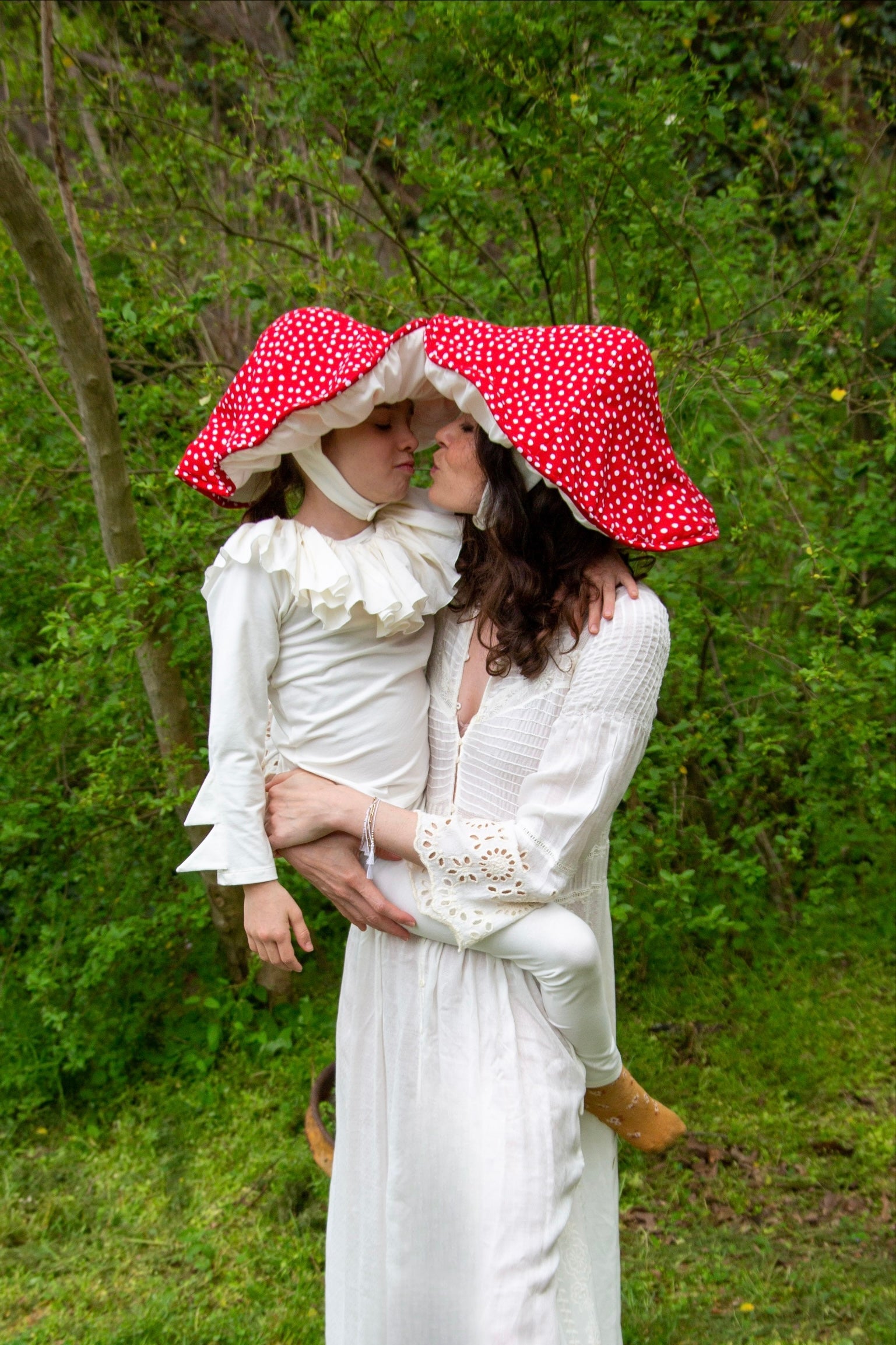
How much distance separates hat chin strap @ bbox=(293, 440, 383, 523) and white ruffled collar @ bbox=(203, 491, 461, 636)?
0.16 ft

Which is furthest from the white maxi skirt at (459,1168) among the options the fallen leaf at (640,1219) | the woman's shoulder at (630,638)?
the fallen leaf at (640,1219)

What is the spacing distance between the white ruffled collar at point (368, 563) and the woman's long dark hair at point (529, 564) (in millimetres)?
133

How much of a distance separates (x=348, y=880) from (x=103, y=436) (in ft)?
6.00

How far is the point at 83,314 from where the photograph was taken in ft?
10.3

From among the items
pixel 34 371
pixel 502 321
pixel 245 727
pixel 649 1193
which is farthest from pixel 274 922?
pixel 502 321

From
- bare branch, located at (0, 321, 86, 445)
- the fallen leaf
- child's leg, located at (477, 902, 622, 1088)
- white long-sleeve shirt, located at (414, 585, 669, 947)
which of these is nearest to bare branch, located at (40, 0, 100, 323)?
bare branch, located at (0, 321, 86, 445)

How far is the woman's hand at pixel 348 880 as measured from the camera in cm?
201

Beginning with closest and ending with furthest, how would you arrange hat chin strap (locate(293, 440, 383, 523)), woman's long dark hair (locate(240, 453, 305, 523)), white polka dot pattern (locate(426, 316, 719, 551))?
1. white polka dot pattern (locate(426, 316, 719, 551))
2. hat chin strap (locate(293, 440, 383, 523))
3. woman's long dark hair (locate(240, 453, 305, 523))

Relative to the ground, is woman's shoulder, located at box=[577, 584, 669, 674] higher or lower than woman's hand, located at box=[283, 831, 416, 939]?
higher

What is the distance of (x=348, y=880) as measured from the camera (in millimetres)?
2016

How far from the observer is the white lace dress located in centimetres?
185

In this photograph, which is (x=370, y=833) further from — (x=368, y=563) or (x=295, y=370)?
(x=295, y=370)

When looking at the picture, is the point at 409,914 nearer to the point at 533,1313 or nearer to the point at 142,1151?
the point at 533,1313

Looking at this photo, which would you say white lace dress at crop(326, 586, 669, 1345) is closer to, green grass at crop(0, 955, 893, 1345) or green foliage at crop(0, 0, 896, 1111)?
green grass at crop(0, 955, 893, 1345)
